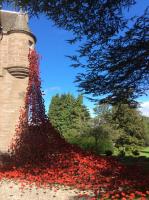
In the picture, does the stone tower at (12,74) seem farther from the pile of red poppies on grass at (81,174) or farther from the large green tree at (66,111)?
the large green tree at (66,111)

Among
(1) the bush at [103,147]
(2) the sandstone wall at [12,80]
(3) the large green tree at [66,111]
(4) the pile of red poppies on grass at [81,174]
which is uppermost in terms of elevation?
(3) the large green tree at [66,111]

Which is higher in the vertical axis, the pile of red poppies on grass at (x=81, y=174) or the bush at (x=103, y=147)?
the bush at (x=103, y=147)

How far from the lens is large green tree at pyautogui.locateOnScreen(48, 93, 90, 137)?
6425 cm

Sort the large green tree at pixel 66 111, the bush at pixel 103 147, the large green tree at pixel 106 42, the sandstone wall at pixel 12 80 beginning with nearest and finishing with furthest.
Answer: the large green tree at pixel 106 42, the sandstone wall at pixel 12 80, the bush at pixel 103 147, the large green tree at pixel 66 111

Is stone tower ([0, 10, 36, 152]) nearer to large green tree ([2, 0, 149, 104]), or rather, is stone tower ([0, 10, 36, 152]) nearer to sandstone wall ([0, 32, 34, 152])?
sandstone wall ([0, 32, 34, 152])

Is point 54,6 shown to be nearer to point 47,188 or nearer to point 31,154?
point 47,188

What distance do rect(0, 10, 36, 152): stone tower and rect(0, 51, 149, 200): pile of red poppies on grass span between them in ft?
1.37

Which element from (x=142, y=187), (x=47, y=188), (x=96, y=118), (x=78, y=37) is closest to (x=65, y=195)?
(x=47, y=188)

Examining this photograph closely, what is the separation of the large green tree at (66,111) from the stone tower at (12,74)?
145 ft

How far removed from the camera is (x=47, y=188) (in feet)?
35.5

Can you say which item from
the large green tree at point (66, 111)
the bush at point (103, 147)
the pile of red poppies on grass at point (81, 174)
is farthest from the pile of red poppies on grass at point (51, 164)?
the large green tree at point (66, 111)

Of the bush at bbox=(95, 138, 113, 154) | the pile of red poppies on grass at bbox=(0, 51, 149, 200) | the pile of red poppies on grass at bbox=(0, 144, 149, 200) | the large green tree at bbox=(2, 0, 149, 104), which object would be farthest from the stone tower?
the bush at bbox=(95, 138, 113, 154)

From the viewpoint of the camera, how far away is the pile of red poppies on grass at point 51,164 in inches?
423

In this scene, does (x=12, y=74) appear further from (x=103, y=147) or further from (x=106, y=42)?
(x=103, y=147)
